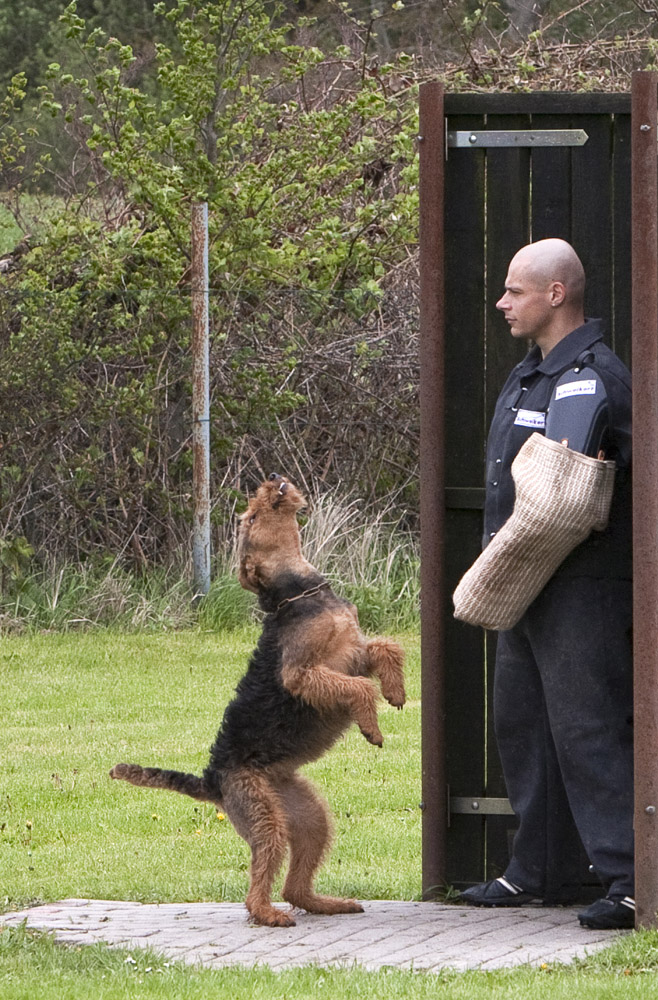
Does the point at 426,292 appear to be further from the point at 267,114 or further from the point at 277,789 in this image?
the point at 267,114

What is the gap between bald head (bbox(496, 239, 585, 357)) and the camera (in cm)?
504

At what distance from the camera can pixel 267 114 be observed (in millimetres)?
13367

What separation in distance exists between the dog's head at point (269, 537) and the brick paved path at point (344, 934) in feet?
3.78

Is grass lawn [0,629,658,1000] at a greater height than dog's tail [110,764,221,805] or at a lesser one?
lesser

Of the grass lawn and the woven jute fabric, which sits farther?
the woven jute fabric

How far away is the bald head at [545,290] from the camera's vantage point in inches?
198

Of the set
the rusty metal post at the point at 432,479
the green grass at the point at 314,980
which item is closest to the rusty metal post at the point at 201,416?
the rusty metal post at the point at 432,479

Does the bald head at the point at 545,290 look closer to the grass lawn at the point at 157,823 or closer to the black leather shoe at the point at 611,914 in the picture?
the black leather shoe at the point at 611,914

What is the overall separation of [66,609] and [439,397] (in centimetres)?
708

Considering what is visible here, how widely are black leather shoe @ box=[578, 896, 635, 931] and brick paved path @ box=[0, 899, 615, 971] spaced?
0.13 feet

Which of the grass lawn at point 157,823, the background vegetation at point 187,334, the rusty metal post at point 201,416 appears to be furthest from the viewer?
the background vegetation at point 187,334

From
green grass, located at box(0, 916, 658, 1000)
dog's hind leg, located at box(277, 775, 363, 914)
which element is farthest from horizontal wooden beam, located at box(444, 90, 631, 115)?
green grass, located at box(0, 916, 658, 1000)

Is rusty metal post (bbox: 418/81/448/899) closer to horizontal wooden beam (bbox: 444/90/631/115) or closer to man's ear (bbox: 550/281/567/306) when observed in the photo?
horizontal wooden beam (bbox: 444/90/631/115)

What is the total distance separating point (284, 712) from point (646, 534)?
4.50 ft
